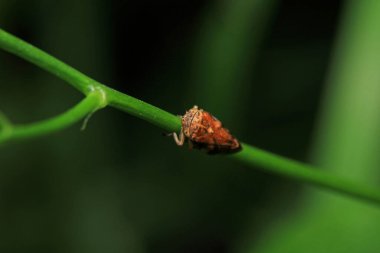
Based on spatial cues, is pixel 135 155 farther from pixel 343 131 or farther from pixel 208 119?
pixel 208 119

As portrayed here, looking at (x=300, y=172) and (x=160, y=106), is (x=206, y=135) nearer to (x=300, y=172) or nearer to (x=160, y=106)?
(x=300, y=172)

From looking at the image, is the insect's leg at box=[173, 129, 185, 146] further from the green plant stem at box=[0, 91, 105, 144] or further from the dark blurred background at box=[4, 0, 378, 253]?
the dark blurred background at box=[4, 0, 378, 253]

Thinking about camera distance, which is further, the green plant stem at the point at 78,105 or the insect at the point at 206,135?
the insect at the point at 206,135

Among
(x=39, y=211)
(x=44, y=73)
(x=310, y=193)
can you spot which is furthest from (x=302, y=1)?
(x=39, y=211)

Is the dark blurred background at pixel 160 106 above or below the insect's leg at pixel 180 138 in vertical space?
above

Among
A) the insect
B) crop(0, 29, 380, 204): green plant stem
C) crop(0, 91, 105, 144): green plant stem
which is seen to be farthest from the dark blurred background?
crop(0, 91, 105, 144): green plant stem

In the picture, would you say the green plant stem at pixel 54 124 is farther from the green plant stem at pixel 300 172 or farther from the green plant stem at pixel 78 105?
the green plant stem at pixel 300 172

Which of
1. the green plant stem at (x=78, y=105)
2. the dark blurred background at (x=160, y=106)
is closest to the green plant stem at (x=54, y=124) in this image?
the green plant stem at (x=78, y=105)
